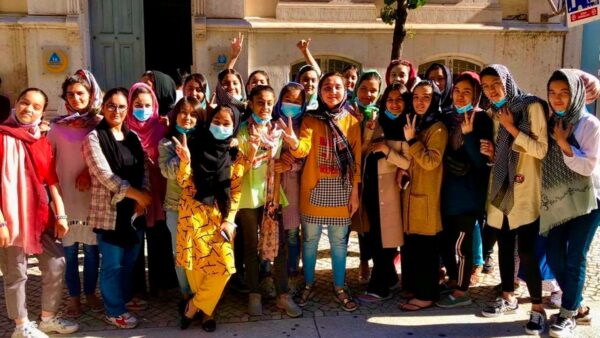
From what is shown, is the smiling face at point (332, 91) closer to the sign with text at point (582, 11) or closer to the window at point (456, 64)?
the sign with text at point (582, 11)

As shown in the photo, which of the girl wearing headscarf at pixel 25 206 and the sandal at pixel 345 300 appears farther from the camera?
the sandal at pixel 345 300

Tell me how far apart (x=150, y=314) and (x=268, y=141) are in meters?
1.70

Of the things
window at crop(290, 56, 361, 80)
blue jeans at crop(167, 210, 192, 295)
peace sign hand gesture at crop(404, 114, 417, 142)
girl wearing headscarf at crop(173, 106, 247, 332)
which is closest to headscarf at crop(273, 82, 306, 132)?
girl wearing headscarf at crop(173, 106, 247, 332)

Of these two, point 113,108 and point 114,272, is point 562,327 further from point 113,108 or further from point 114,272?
point 113,108

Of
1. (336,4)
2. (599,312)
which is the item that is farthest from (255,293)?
(336,4)

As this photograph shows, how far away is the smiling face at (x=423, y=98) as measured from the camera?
429 cm

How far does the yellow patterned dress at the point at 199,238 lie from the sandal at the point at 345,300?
1.06 m

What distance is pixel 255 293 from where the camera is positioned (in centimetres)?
442

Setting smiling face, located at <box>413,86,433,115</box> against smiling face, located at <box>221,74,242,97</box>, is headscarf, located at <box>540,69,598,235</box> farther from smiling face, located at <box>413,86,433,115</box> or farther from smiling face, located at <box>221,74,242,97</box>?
smiling face, located at <box>221,74,242,97</box>

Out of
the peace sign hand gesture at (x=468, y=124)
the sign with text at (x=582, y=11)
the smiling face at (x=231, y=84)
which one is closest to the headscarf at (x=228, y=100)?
the smiling face at (x=231, y=84)

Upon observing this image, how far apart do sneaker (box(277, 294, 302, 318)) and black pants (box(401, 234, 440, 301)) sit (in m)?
0.99

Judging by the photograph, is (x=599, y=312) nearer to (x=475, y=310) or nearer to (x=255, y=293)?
(x=475, y=310)

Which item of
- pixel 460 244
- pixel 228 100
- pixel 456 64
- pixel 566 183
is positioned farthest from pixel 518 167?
pixel 456 64

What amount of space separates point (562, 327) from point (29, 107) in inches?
160
